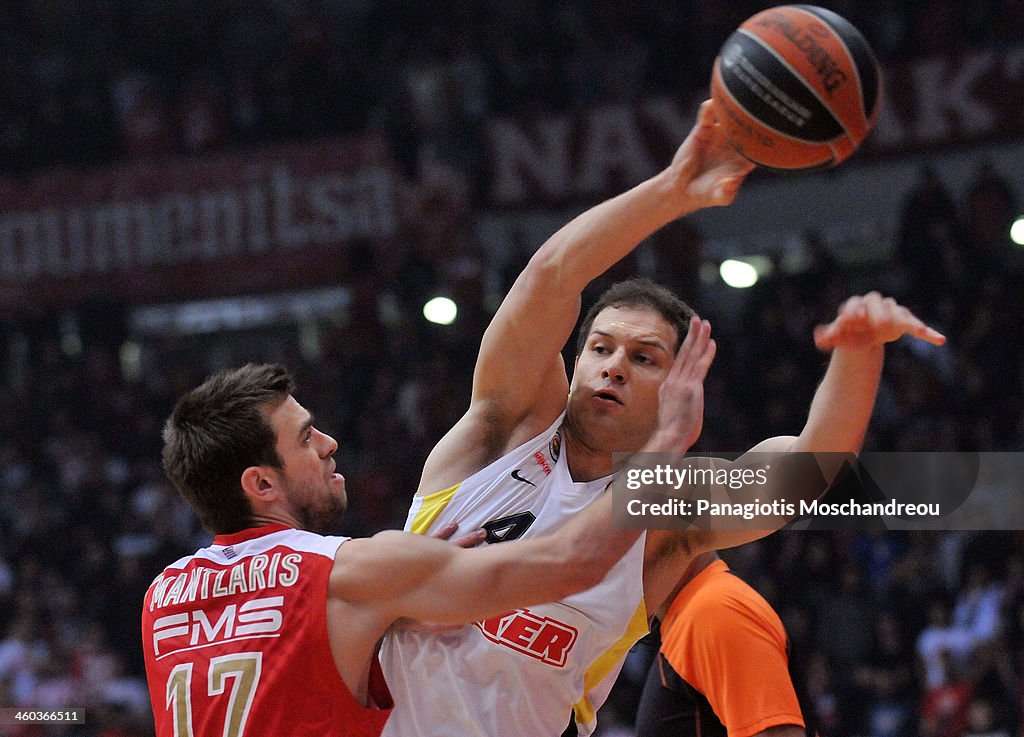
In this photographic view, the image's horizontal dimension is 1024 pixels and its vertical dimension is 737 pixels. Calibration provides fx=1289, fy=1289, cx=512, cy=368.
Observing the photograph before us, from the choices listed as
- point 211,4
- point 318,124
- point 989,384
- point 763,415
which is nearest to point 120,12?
point 211,4

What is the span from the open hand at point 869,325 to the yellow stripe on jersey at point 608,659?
959mm

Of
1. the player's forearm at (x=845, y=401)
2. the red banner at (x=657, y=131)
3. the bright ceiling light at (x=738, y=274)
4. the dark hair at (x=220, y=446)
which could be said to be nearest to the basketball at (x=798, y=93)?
the player's forearm at (x=845, y=401)

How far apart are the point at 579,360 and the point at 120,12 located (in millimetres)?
13248

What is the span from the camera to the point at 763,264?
40.8 feet

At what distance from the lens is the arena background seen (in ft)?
33.8

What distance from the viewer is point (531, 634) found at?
3350mm

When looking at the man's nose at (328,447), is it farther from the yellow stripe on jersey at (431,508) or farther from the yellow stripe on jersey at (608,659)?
the yellow stripe on jersey at (608,659)

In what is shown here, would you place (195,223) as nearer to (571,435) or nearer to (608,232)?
(571,435)

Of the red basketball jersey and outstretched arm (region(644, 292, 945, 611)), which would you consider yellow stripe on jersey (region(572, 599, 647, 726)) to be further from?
the red basketball jersey

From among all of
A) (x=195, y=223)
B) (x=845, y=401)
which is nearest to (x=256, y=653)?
(x=845, y=401)

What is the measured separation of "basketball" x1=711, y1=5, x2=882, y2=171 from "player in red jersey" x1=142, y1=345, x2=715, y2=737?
1.85ft

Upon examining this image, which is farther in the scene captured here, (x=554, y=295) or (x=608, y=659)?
(x=608, y=659)

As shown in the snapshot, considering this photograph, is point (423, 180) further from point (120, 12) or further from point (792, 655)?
point (792, 655)

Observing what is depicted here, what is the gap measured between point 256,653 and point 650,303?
4.90 feet
